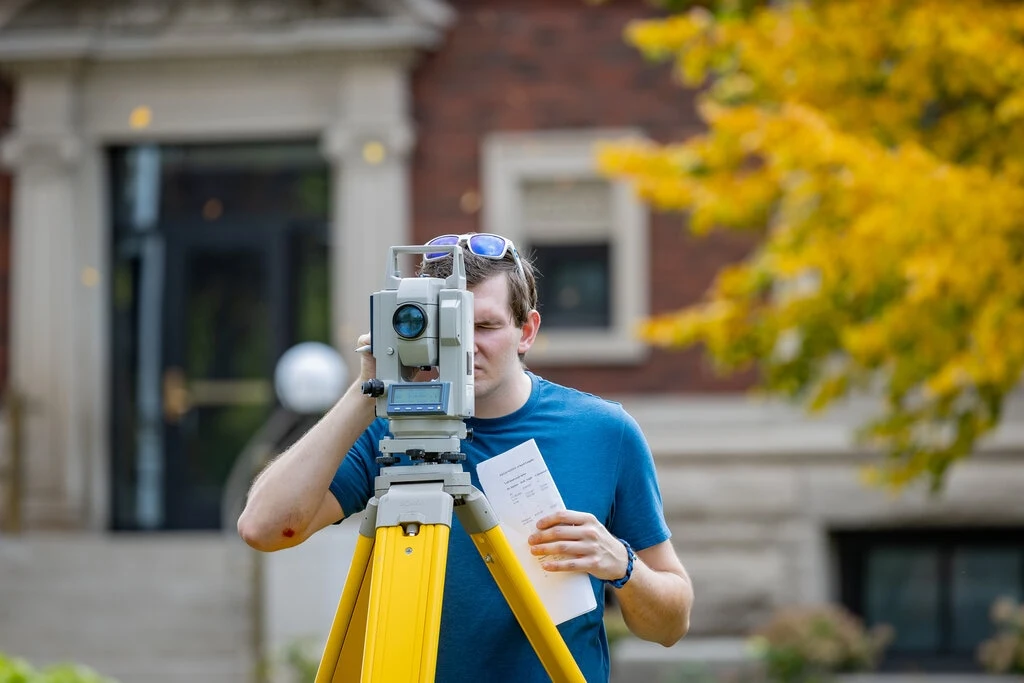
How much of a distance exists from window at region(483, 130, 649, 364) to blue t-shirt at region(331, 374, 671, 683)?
9.64m

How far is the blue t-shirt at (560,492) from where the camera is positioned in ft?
8.80

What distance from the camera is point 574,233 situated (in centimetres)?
1275

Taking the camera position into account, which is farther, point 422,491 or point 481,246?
point 481,246

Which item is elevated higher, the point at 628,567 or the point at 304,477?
the point at 304,477

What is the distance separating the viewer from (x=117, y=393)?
13219 millimetres

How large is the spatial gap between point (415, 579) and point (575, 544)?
10.4 inches

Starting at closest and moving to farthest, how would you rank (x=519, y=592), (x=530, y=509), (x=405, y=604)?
(x=405, y=604) → (x=519, y=592) → (x=530, y=509)

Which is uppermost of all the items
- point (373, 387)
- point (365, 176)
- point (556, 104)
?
point (556, 104)

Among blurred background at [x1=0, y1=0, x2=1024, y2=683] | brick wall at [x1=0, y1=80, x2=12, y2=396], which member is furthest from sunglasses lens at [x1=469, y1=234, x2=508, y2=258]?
brick wall at [x1=0, y1=80, x2=12, y2=396]

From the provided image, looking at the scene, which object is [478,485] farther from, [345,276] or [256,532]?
[345,276]

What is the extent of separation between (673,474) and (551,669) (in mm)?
9641

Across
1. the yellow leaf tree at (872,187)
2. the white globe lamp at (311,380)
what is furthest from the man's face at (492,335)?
the white globe lamp at (311,380)

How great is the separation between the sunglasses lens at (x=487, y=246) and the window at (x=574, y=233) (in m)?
9.75

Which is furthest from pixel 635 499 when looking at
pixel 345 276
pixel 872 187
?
pixel 345 276
